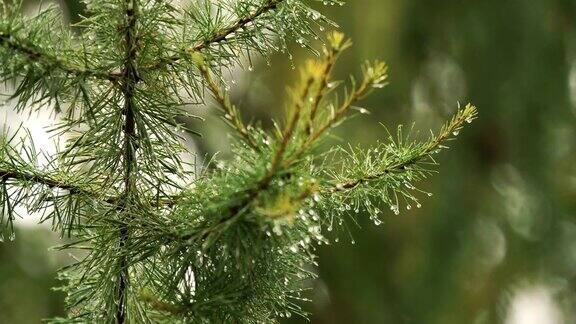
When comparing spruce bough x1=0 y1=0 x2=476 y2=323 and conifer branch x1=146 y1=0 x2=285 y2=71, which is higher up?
conifer branch x1=146 y1=0 x2=285 y2=71

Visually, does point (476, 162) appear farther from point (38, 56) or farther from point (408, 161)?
point (38, 56)

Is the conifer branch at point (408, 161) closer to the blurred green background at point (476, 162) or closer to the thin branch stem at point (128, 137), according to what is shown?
the thin branch stem at point (128, 137)

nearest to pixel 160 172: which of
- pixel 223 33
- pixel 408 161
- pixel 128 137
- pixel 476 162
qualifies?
pixel 128 137

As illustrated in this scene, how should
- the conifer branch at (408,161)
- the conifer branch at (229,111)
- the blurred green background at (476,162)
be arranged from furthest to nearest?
1. the blurred green background at (476,162)
2. the conifer branch at (408,161)
3. the conifer branch at (229,111)

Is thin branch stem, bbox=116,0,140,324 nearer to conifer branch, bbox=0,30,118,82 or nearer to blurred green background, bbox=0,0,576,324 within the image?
conifer branch, bbox=0,30,118,82

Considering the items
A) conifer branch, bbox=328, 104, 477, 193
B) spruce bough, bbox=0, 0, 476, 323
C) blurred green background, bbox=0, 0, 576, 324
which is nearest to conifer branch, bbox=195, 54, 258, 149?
spruce bough, bbox=0, 0, 476, 323

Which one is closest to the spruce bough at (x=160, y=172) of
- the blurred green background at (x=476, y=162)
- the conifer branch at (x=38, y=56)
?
the conifer branch at (x=38, y=56)

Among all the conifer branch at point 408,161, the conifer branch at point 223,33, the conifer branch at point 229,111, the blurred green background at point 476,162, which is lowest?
the conifer branch at point 229,111
